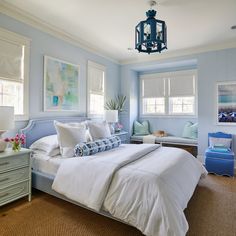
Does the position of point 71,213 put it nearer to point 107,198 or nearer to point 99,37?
point 107,198

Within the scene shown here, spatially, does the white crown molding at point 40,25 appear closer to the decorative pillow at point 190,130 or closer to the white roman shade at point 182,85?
the white roman shade at point 182,85

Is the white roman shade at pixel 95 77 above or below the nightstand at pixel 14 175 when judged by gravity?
above

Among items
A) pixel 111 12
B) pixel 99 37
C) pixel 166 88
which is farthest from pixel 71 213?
pixel 166 88

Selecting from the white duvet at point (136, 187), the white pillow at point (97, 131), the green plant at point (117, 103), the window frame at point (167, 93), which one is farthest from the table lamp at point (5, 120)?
the window frame at point (167, 93)

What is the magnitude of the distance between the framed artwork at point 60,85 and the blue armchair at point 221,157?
9.68 ft

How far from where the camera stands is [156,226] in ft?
5.33

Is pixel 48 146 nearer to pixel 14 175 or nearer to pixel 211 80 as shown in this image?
pixel 14 175

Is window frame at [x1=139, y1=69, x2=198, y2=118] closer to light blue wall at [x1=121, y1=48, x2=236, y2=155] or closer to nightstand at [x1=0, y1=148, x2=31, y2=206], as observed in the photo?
Result: light blue wall at [x1=121, y1=48, x2=236, y2=155]

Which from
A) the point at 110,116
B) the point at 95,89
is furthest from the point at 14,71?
the point at 110,116

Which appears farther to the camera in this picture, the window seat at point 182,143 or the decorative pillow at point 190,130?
the decorative pillow at point 190,130

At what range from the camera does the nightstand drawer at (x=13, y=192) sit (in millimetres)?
2275

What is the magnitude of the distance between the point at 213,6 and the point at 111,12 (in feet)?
4.92

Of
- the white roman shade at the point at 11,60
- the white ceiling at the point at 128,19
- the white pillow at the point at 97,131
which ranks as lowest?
the white pillow at the point at 97,131

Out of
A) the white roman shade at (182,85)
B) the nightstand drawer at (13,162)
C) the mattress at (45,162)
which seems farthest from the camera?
the white roman shade at (182,85)
